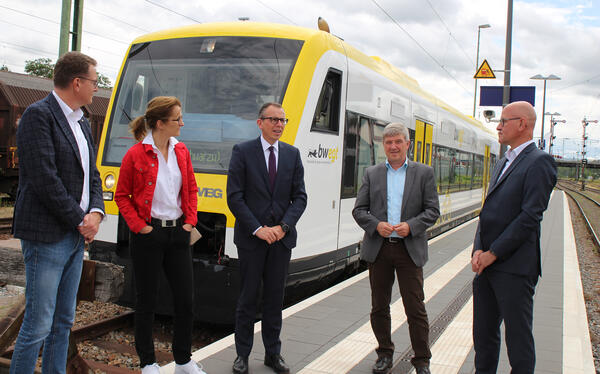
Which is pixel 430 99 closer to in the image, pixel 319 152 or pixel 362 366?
pixel 319 152

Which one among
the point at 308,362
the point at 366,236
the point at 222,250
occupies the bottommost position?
the point at 308,362

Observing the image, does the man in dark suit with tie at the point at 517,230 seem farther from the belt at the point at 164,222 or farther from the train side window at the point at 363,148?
the train side window at the point at 363,148

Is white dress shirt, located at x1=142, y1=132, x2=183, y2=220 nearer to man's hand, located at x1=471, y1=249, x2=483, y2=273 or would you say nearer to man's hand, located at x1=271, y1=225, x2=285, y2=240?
man's hand, located at x1=271, y1=225, x2=285, y2=240

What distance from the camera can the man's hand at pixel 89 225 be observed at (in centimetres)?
291

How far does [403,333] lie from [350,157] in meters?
2.32

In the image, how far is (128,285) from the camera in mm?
5246

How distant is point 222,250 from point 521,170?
292cm

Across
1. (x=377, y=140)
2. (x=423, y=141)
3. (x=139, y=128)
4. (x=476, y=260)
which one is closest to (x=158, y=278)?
(x=139, y=128)

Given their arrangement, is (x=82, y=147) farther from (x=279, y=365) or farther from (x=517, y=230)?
(x=517, y=230)

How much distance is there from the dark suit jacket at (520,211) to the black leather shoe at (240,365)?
176 centimetres

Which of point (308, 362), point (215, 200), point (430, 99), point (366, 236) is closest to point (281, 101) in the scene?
point (215, 200)

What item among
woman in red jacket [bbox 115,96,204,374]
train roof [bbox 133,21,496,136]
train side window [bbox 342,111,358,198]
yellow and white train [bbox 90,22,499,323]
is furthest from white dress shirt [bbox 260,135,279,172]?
train side window [bbox 342,111,358,198]

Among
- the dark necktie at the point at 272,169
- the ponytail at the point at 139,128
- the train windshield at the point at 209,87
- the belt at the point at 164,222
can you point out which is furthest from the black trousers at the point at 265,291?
the train windshield at the point at 209,87

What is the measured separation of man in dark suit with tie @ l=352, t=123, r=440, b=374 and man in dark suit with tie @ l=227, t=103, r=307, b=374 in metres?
0.58
